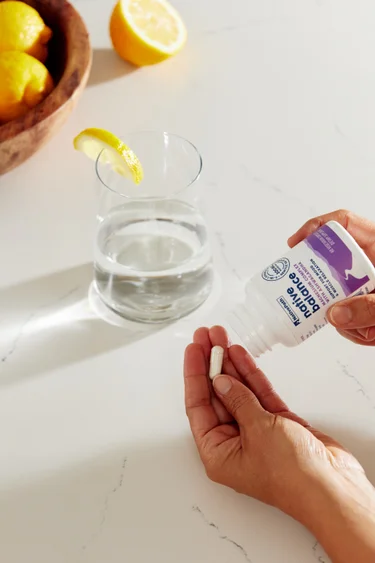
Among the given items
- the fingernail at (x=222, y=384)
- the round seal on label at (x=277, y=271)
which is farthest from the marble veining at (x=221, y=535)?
the round seal on label at (x=277, y=271)

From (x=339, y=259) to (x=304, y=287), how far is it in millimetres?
40

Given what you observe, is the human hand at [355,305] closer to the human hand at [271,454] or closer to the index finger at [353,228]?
the index finger at [353,228]

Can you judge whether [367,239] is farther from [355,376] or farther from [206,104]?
[206,104]

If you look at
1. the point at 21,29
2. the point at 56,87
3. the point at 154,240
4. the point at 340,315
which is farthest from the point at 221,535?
the point at 21,29

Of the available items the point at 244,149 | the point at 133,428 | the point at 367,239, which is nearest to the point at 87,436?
the point at 133,428

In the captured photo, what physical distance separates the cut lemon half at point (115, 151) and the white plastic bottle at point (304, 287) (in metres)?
0.18

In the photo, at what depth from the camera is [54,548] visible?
1.98 feet

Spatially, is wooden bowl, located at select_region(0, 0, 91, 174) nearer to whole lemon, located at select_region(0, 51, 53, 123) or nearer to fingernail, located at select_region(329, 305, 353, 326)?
whole lemon, located at select_region(0, 51, 53, 123)

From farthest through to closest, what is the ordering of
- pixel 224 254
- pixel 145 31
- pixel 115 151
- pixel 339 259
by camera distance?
1. pixel 145 31
2. pixel 224 254
3. pixel 115 151
4. pixel 339 259

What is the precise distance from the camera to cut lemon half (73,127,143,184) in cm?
72

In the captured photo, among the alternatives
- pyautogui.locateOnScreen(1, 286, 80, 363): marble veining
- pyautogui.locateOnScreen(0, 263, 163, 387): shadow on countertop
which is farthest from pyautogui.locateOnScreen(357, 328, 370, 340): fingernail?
pyautogui.locateOnScreen(1, 286, 80, 363): marble veining

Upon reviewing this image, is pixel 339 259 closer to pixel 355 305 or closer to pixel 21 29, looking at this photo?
pixel 355 305

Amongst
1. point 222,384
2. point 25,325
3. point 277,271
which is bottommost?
point 25,325

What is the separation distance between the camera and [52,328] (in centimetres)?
77
